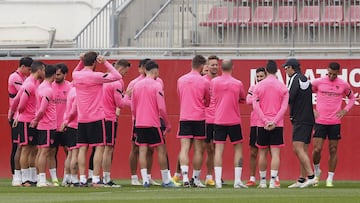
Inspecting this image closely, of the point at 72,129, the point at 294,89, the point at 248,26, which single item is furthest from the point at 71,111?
the point at 248,26

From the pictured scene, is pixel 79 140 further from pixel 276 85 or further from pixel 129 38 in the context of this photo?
pixel 129 38

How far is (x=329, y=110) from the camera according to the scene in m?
26.3

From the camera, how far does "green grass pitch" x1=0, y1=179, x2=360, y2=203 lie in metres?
20.4

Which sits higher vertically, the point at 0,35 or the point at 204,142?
the point at 0,35

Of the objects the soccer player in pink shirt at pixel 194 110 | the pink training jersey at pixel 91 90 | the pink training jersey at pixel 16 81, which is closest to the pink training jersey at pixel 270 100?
the soccer player in pink shirt at pixel 194 110

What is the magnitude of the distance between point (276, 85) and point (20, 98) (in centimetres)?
477

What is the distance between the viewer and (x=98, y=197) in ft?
69.6

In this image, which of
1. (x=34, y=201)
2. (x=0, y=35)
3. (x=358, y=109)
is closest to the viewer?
(x=34, y=201)

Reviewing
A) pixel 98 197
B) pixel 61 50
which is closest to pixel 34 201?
pixel 98 197

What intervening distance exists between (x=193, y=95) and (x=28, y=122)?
3.24m

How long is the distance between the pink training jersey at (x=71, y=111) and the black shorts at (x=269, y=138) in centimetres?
331

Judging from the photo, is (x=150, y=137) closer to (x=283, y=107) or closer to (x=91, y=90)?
(x=91, y=90)

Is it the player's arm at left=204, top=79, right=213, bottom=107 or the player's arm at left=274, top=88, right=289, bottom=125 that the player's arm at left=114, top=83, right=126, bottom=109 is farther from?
the player's arm at left=274, top=88, right=289, bottom=125

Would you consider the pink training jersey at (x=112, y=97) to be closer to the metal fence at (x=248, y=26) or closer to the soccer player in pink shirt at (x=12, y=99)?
the soccer player in pink shirt at (x=12, y=99)
